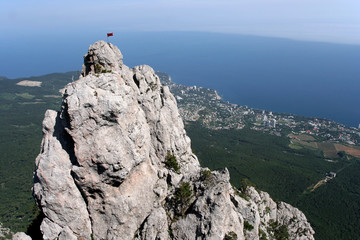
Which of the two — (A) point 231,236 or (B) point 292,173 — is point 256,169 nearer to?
(B) point 292,173

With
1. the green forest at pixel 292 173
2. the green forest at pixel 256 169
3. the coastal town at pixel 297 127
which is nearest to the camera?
the green forest at pixel 256 169

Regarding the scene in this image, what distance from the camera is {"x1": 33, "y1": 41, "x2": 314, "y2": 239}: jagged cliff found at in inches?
916

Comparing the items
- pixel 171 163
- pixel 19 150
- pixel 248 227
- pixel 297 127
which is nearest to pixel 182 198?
pixel 171 163

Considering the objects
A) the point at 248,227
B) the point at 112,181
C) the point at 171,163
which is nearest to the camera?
the point at 112,181

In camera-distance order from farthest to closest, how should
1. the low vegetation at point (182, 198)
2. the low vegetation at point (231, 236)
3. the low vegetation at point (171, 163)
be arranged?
the low vegetation at point (171, 163) → the low vegetation at point (182, 198) → the low vegetation at point (231, 236)

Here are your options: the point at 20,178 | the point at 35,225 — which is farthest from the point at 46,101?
the point at 35,225

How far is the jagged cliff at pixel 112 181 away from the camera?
2327 centimetres

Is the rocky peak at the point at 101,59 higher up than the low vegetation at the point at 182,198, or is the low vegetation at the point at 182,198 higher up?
the rocky peak at the point at 101,59

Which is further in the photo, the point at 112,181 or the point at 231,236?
the point at 231,236

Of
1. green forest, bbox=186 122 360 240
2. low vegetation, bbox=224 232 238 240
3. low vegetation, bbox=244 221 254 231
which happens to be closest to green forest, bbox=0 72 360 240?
green forest, bbox=186 122 360 240

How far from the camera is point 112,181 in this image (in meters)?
24.4

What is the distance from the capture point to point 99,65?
104 feet

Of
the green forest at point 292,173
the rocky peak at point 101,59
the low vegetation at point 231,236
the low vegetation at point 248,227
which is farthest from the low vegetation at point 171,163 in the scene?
the green forest at point 292,173

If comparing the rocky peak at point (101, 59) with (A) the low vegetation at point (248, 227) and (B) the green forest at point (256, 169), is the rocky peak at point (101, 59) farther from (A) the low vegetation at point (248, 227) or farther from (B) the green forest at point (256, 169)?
(B) the green forest at point (256, 169)
